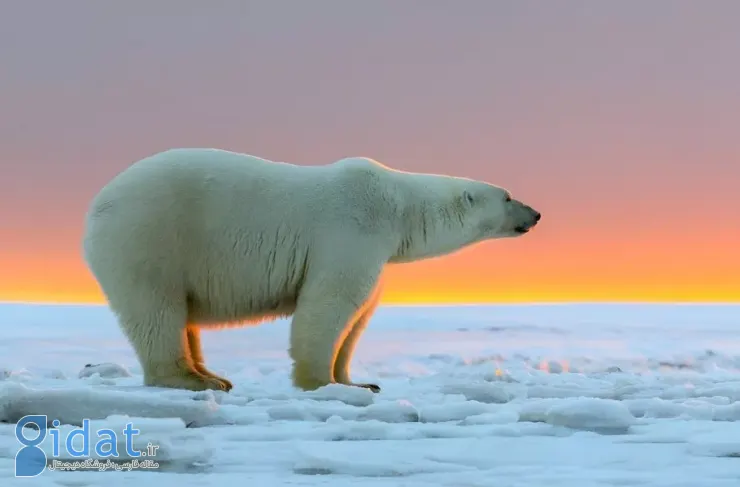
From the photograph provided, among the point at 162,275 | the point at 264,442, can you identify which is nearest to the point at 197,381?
the point at 162,275

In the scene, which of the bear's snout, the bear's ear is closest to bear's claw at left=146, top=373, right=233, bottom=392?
the bear's ear

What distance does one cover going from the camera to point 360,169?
20.6ft

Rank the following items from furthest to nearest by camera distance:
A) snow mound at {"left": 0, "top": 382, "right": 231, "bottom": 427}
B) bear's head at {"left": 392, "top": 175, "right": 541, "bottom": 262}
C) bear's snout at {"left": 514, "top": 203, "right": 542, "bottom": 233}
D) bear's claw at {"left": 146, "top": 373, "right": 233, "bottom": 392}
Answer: bear's snout at {"left": 514, "top": 203, "right": 542, "bottom": 233} < bear's head at {"left": 392, "top": 175, "right": 541, "bottom": 262} < bear's claw at {"left": 146, "top": 373, "right": 233, "bottom": 392} < snow mound at {"left": 0, "top": 382, "right": 231, "bottom": 427}

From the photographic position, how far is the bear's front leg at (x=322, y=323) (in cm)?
567

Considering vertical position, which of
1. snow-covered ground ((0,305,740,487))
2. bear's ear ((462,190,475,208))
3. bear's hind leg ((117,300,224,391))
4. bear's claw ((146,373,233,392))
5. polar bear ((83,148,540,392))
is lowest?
snow-covered ground ((0,305,740,487))

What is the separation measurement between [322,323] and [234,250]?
2.63 ft

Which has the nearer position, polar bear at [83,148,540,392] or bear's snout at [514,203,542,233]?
polar bear at [83,148,540,392]

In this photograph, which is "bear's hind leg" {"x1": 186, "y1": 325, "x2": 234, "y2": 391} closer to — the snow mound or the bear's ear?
the bear's ear

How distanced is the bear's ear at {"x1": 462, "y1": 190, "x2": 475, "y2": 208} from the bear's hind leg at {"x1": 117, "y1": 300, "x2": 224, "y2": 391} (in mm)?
2456

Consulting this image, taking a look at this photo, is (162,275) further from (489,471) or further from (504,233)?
(489,471)

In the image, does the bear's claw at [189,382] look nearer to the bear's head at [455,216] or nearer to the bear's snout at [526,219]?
the bear's head at [455,216]

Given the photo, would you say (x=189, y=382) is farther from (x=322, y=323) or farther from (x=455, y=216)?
(x=455, y=216)

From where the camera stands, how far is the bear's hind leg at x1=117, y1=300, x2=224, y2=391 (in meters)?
5.62

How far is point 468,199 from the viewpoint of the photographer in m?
6.82
